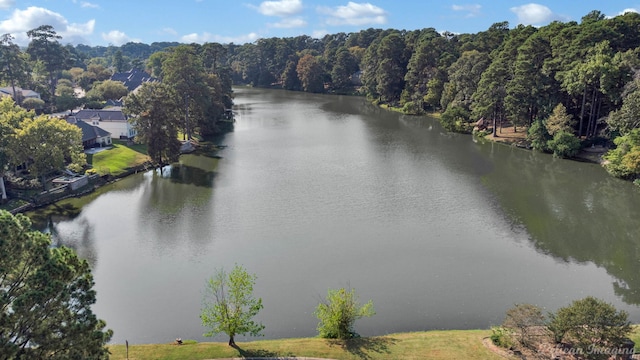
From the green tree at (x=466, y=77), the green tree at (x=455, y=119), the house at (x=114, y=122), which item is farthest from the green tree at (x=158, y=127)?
the green tree at (x=466, y=77)

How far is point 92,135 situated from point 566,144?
53.0 meters

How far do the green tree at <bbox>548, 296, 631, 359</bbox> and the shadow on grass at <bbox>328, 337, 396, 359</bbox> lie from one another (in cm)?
672

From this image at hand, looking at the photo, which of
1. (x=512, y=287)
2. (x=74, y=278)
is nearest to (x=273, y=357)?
(x=74, y=278)

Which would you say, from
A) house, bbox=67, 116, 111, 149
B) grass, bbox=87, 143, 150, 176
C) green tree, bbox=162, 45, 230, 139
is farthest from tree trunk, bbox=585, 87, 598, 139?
house, bbox=67, 116, 111, 149

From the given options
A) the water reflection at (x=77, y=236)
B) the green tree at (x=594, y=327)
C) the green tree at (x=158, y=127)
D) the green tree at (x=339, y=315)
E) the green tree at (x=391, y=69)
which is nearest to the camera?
the green tree at (x=594, y=327)

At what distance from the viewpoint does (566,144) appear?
51594 millimetres

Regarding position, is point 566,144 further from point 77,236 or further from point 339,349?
point 77,236

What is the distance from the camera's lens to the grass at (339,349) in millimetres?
17938

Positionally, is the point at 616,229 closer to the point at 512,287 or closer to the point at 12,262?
the point at 512,287

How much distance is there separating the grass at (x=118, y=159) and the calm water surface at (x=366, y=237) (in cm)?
242

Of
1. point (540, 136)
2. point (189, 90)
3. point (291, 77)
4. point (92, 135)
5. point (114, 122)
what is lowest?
point (92, 135)

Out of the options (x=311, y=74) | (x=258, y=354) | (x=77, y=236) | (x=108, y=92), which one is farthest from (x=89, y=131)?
(x=311, y=74)

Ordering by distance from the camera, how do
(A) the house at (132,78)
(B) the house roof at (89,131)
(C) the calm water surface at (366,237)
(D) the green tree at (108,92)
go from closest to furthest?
1. (C) the calm water surface at (366,237)
2. (B) the house roof at (89,131)
3. (D) the green tree at (108,92)
4. (A) the house at (132,78)

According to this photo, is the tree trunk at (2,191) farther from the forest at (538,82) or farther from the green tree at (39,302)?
the forest at (538,82)
